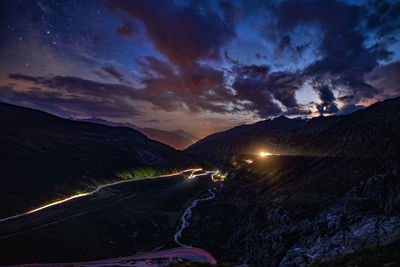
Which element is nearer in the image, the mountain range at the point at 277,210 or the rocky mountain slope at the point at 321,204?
the rocky mountain slope at the point at 321,204

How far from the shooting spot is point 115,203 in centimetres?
13675

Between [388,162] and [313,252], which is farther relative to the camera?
[388,162]

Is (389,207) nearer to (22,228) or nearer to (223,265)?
(223,265)

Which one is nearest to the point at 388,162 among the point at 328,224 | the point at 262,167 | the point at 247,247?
the point at 328,224

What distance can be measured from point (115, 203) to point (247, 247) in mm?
114148

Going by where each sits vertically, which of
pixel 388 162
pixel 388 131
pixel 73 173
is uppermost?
pixel 388 131

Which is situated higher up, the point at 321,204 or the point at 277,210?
the point at 321,204

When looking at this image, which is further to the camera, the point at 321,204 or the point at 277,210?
the point at 277,210

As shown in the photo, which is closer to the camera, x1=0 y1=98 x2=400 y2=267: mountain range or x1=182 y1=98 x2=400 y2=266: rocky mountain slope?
x1=182 y1=98 x2=400 y2=266: rocky mountain slope

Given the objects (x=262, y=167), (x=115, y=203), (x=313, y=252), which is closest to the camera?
(x=313, y=252)

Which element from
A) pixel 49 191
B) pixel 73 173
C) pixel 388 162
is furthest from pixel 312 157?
pixel 73 173

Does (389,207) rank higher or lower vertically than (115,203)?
higher

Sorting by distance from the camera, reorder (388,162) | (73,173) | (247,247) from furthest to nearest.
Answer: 1. (73,173)
2. (247,247)
3. (388,162)

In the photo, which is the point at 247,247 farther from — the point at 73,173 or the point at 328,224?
the point at 73,173
